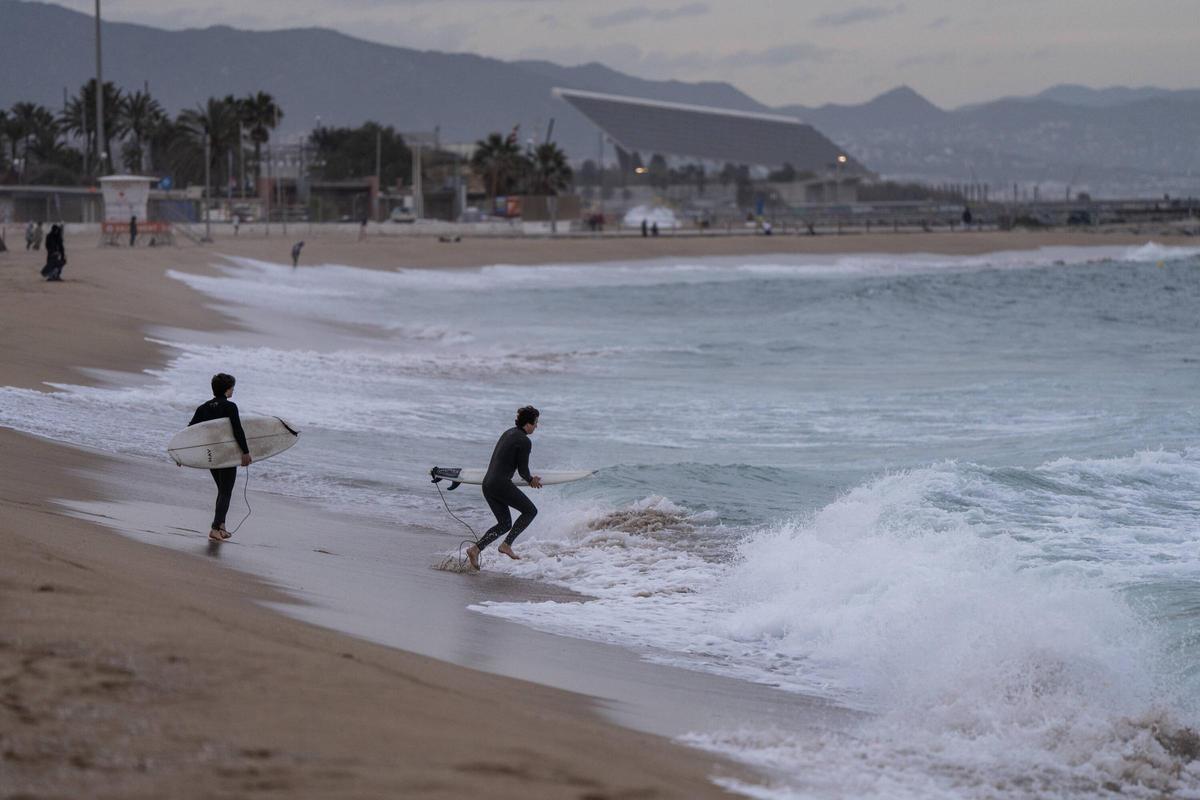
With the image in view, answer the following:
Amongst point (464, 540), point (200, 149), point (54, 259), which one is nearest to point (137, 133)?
point (200, 149)

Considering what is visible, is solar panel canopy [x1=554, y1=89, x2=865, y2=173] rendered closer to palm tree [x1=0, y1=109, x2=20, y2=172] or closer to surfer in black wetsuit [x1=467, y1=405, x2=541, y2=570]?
palm tree [x1=0, y1=109, x2=20, y2=172]

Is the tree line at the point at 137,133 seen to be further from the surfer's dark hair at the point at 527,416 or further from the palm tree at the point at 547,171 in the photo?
the surfer's dark hair at the point at 527,416

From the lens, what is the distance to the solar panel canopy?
18038cm

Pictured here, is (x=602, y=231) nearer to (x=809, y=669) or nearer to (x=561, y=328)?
(x=561, y=328)

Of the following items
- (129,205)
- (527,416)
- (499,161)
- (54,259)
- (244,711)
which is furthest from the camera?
(499,161)

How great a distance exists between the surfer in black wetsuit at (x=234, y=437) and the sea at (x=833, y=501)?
1822mm

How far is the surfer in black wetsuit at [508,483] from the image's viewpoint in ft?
34.2

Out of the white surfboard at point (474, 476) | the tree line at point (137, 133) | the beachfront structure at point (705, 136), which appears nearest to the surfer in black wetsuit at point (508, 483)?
the white surfboard at point (474, 476)

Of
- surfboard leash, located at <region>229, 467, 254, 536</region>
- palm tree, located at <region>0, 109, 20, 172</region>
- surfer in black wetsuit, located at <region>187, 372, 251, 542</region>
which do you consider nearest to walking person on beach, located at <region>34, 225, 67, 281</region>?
surfboard leash, located at <region>229, 467, 254, 536</region>

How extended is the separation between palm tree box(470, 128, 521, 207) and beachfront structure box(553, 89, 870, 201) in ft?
213

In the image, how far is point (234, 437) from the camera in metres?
10.6

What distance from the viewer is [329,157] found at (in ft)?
457

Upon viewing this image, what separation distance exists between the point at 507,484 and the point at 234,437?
7.00 ft

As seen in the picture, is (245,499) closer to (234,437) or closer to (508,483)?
(234,437)
